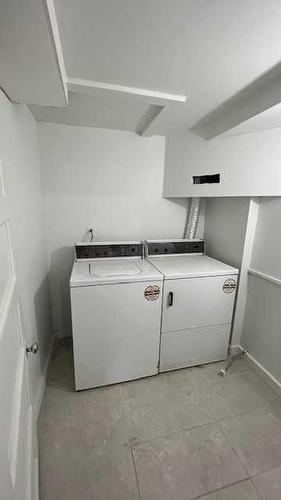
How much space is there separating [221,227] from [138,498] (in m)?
1.97

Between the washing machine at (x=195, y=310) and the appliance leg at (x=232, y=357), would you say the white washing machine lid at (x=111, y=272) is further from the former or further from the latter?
the appliance leg at (x=232, y=357)

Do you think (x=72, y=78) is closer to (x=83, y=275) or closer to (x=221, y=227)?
(x=83, y=275)

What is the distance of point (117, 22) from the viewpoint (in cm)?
77

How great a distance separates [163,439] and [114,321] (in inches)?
30.6

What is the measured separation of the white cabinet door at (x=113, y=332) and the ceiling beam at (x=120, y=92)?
118 centimetres

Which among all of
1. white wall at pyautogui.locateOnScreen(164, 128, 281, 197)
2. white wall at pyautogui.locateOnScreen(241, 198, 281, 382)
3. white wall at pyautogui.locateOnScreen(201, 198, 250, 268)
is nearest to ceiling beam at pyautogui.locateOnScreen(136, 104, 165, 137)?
white wall at pyautogui.locateOnScreen(164, 128, 281, 197)

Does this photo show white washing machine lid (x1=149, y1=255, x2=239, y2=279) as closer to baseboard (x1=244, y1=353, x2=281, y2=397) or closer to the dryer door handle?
the dryer door handle

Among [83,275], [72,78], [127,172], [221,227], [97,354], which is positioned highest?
[72,78]

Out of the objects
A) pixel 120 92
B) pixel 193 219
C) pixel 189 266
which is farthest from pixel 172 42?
pixel 193 219

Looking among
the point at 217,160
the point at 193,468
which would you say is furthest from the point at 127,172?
the point at 193,468

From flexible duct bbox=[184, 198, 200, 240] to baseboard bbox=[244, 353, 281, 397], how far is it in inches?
49.9

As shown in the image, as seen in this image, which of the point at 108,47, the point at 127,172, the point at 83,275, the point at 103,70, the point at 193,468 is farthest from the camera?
the point at 127,172

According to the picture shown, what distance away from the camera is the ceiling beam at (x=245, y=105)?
3.53ft

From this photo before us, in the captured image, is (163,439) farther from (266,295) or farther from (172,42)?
(172,42)
